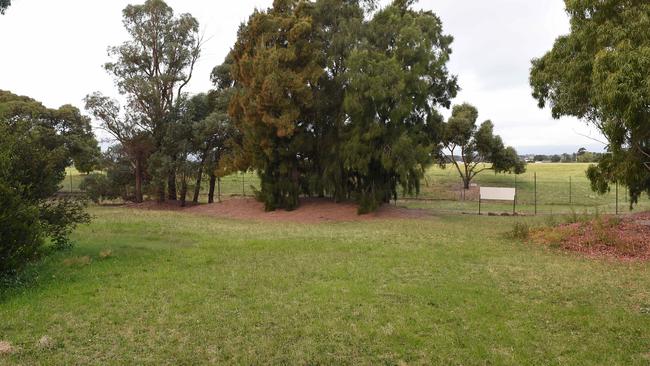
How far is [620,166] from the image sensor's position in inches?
599

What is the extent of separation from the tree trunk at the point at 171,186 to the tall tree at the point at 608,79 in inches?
849

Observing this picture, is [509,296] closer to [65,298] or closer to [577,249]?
[577,249]

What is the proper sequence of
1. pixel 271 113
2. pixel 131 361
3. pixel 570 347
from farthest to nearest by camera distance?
1. pixel 271 113
2. pixel 570 347
3. pixel 131 361

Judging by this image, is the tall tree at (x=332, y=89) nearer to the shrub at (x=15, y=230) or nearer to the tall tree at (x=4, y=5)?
the tall tree at (x=4, y=5)

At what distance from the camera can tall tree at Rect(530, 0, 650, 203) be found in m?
11.5

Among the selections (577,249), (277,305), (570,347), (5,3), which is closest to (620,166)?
(577,249)

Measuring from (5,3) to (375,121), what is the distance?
14615 mm

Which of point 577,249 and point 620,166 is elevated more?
point 620,166

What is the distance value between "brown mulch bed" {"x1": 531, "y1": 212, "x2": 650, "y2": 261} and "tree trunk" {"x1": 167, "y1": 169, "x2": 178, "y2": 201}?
71.8 feet

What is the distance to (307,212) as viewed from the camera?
80.8 feet

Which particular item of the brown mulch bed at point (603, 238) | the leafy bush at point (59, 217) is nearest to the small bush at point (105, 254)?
the leafy bush at point (59, 217)

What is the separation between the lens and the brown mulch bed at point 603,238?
12.3 metres

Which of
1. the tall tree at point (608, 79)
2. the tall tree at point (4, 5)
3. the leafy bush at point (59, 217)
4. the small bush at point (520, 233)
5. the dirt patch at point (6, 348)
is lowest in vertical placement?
the dirt patch at point (6, 348)

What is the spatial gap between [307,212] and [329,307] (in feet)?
56.3
